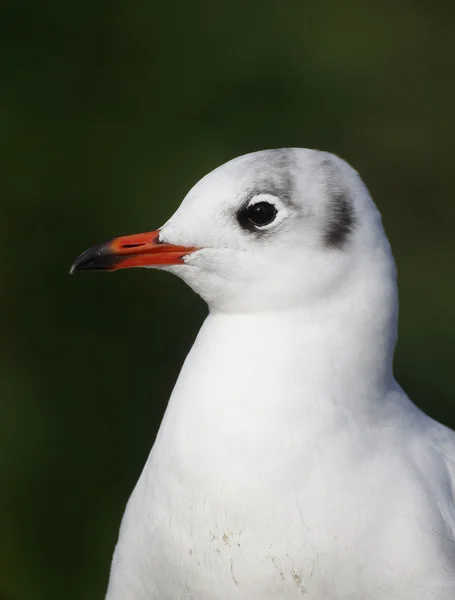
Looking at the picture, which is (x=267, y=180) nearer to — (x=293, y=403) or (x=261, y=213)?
(x=261, y=213)

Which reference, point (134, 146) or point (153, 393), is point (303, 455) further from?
point (134, 146)

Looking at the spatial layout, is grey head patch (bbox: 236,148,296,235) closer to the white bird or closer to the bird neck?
the white bird

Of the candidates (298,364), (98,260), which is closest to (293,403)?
(298,364)

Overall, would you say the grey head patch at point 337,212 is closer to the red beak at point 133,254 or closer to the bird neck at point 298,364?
the bird neck at point 298,364

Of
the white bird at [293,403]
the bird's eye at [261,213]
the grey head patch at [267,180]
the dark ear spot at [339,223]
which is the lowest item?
the white bird at [293,403]

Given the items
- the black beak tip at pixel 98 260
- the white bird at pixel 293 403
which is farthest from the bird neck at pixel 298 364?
the black beak tip at pixel 98 260

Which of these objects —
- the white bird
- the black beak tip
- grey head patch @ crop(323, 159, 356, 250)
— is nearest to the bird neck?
the white bird

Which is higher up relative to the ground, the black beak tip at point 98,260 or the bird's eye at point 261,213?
the bird's eye at point 261,213

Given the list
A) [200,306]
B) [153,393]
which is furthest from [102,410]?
[200,306]
